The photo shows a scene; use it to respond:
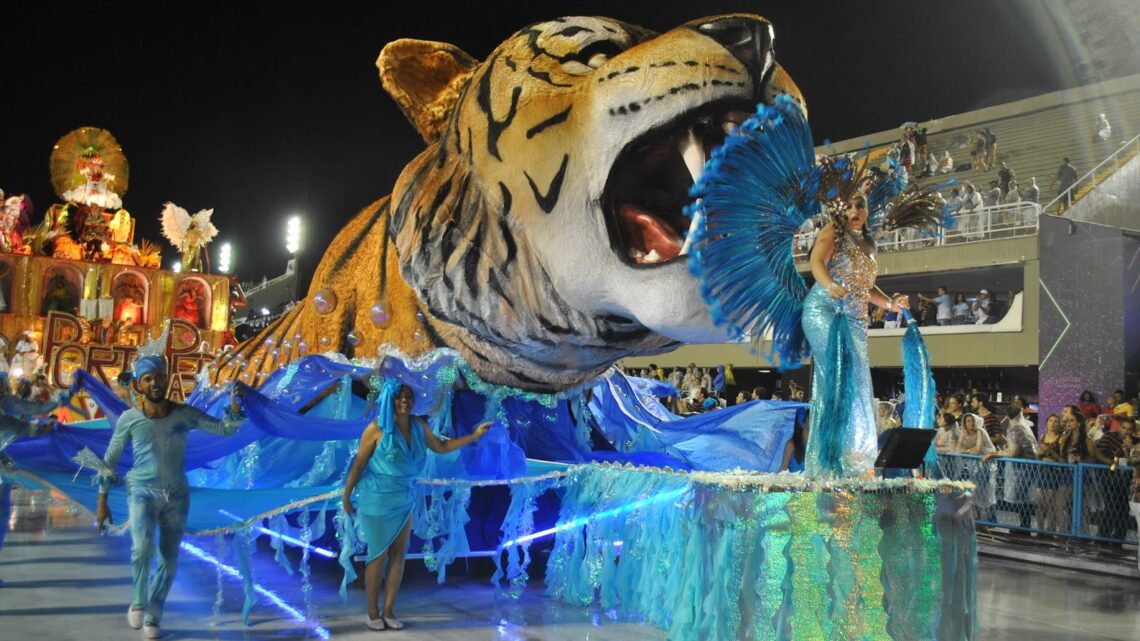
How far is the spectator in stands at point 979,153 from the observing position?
1459 centimetres

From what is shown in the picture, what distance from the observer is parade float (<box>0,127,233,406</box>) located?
10.8 metres

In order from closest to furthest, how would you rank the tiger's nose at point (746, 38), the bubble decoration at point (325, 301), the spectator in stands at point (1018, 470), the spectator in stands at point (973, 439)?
the tiger's nose at point (746, 38) < the bubble decoration at point (325, 301) < the spectator in stands at point (1018, 470) < the spectator in stands at point (973, 439)

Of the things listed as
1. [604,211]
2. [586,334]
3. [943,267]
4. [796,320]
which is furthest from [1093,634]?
[943,267]

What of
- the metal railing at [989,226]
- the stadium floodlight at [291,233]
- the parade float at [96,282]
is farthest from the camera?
the stadium floodlight at [291,233]

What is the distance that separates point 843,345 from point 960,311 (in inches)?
426

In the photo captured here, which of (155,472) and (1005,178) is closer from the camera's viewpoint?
(155,472)

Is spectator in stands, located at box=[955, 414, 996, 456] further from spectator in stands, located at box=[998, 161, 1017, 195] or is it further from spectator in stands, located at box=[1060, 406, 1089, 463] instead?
spectator in stands, located at box=[998, 161, 1017, 195]

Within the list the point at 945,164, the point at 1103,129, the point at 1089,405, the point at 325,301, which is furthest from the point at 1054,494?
the point at 1103,129

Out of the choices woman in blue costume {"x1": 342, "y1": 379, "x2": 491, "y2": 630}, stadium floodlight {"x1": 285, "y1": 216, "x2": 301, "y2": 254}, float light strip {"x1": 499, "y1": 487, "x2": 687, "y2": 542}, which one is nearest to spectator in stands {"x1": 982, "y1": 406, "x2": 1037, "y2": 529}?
float light strip {"x1": 499, "y1": 487, "x2": 687, "y2": 542}

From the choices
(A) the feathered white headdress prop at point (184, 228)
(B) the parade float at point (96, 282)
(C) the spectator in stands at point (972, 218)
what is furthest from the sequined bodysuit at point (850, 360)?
(A) the feathered white headdress prop at point (184, 228)

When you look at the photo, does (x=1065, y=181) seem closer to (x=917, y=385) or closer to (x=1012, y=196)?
(x=1012, y=196)

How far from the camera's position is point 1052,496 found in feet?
26.8

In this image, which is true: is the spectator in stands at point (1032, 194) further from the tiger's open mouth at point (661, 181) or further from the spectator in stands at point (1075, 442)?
the tiger's open mouth at point (661, 181)

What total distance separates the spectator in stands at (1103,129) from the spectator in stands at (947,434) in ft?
20.8
